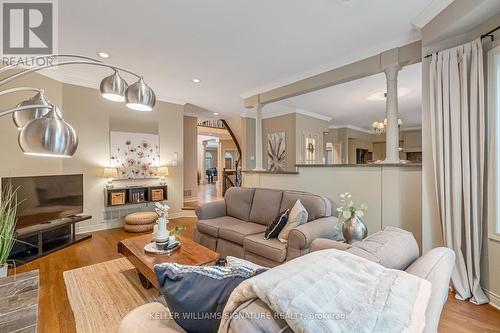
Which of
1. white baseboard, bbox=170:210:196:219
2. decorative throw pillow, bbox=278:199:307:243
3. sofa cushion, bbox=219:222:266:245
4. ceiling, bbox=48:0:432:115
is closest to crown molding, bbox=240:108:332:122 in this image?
ceiling, bbox=48:0:432:115

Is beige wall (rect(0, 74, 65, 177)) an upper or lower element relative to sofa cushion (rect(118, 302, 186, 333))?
upper

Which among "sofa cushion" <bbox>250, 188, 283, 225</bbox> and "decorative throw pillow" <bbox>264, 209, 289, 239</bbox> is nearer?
"decorative throw pillow" <bbox>264, 209, 289, 239</bbox>

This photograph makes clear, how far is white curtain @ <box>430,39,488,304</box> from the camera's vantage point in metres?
2.11

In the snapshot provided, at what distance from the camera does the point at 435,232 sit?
241cm

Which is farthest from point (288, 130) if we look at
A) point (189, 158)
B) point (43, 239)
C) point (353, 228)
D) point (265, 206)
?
point (43, 239)

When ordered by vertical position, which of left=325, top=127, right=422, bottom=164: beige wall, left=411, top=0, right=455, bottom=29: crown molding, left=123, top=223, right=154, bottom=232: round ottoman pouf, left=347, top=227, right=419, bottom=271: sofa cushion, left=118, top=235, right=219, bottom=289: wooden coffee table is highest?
left=411, top=0, right=455, bottom=29: crown molding

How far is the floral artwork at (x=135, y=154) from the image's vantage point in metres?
4.71

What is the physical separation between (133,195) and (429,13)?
524cm

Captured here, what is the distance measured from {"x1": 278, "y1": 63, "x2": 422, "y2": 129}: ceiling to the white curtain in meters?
1.52

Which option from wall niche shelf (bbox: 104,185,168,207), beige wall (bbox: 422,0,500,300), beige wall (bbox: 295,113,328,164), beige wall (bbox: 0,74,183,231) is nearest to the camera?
beige wall (bbox: 422,0,500,300)

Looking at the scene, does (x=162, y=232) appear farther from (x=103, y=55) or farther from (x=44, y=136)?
(x=103, y=55)

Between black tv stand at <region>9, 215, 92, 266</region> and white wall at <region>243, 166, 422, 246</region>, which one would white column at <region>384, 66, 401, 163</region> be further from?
black tv stand at <region>9, 215, 92, 266</region>

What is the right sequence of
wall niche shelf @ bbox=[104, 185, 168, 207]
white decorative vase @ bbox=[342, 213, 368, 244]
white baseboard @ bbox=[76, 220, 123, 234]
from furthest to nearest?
wall niche shelf @ bbox=[104, 185, 168, 207] < white baseboard @ bbox=[76, 220, 123, 234] < white decorative vase @ bbox=[342, 213, 368, 244]

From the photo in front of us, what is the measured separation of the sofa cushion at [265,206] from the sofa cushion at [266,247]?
0.51 m
